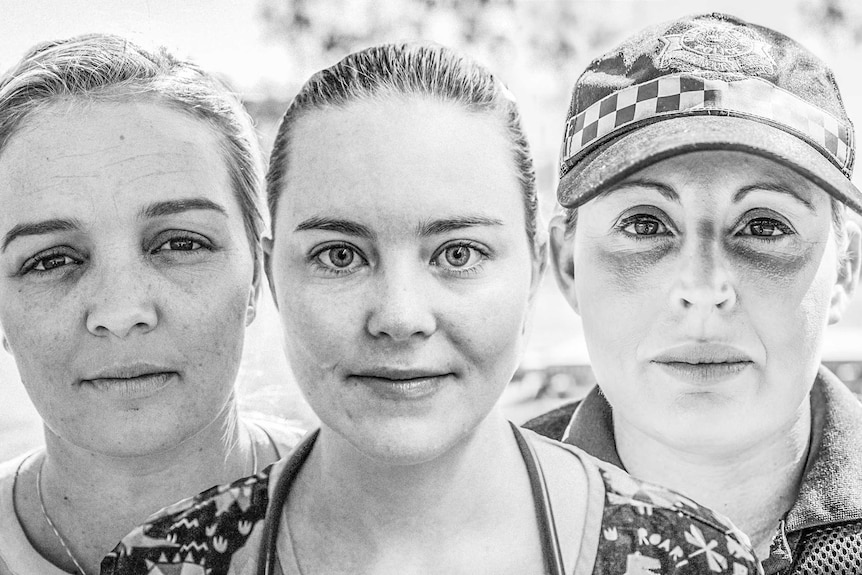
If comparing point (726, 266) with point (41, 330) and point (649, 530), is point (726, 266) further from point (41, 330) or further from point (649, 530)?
point (41, 330)

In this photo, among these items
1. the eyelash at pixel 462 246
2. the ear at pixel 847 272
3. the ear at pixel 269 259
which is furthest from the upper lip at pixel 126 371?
the ear at pixel 847 272

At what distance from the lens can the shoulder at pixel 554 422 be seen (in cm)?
157

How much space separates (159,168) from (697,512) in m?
0.94

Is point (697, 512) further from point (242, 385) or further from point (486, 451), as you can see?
point (242, 385)

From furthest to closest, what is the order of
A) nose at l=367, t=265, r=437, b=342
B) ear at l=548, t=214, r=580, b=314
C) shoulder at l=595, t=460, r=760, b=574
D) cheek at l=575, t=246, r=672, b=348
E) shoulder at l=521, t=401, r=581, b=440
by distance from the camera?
shoulder at l=521, t=401, r=581, b=440 → ear at l=548, t=214, r=580, b=314 → cheek at l=575, t=246, r=672, b=348 → shoulder at l=595, t=460, r=760, b=574 → nose at l=367, t=265, r=437, b=342

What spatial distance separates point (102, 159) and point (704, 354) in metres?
0.94

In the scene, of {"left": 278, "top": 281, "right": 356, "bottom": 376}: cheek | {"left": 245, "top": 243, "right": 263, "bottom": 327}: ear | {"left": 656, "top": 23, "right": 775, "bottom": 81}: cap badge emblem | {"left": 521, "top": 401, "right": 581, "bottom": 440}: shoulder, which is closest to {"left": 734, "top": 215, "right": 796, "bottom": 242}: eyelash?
{"left": 656, "top": 23, "right": 775, "bottom": 81}: cap badge emblem

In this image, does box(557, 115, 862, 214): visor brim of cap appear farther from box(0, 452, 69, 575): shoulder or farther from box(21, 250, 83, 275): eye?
box(0, 452, 69, 575): shoulder

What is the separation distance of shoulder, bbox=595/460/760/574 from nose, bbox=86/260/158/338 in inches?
28.1

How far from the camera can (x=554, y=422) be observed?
1.58 meters

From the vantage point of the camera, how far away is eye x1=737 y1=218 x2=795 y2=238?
4.17 feet

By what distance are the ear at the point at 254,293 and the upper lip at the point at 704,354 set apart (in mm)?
643

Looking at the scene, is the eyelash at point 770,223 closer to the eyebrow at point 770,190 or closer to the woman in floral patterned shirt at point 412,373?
the eyebrow at point 770,190

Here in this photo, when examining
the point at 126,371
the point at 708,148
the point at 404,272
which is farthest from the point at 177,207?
the point at 708,148
